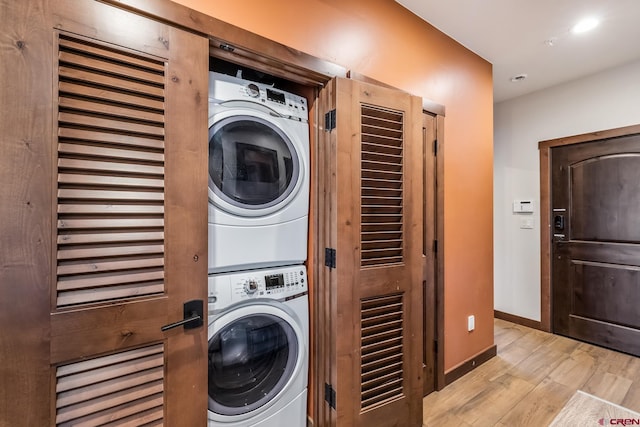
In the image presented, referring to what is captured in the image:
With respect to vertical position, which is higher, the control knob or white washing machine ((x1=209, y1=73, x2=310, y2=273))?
white washing machine ((x1=209, y1=73, x2=310, y2=273))

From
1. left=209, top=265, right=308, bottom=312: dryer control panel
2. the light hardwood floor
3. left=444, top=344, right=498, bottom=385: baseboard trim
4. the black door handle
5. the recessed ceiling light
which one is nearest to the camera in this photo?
the black door handle

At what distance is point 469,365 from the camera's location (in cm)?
229

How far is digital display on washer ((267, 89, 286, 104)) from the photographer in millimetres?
1404

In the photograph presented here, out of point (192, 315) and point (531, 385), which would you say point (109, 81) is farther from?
point (531, 385)

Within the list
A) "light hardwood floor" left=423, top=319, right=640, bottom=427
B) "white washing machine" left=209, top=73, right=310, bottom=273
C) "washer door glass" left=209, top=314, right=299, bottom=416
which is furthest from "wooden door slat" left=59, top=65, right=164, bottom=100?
"light hardwood floor" left=423, top=319, right=640, bottom=427

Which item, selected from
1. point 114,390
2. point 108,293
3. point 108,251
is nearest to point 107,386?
point 114,390

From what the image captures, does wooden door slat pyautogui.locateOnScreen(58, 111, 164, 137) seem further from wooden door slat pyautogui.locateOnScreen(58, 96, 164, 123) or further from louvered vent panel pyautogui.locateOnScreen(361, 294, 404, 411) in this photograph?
louvered vent panel pyautogui.locateOnScreen(361, 294, 404, 411)

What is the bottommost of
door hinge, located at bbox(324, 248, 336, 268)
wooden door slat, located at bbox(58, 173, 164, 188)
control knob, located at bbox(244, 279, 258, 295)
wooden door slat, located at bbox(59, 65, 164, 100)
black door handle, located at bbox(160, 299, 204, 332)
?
black door handle, located at bbox(160, 299, 204, 332)

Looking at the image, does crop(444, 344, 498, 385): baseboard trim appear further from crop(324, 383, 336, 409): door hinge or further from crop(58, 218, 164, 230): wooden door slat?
crop(58, 218, 164, 230): wooden door slat

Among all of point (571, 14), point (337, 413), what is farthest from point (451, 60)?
point (337, 413)

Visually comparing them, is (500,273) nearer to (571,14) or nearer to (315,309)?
(571,14)

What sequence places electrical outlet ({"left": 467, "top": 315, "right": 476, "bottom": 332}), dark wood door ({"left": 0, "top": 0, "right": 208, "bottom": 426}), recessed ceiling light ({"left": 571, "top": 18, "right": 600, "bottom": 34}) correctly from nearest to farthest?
dark wood door ({"left": 0, "top": 0, "right": 208, "bottom": 426})
recessed ceiling light ({"left": 571, "top": 18, "right": 600, "bottom": 34})
electrical outlet ({"left": 467, "top": 315, "right": 476, "bottom": 332})

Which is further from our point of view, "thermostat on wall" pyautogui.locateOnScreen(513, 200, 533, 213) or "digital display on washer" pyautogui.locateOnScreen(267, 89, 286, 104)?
"thermostat on wall" pyautogui.locateOnScreen(513, 200, 533, 213)

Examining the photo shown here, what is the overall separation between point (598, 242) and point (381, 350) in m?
2.65
